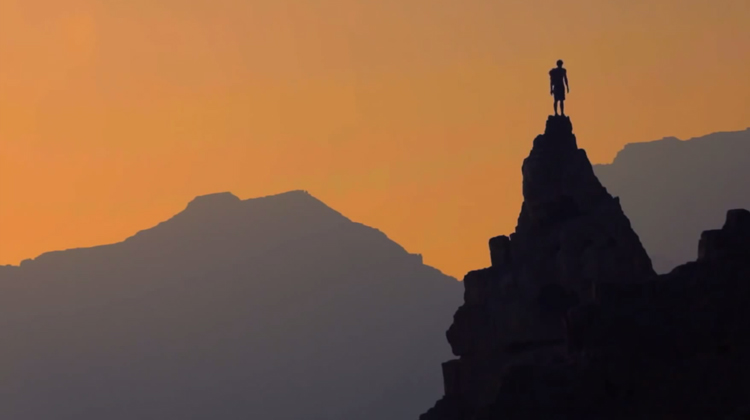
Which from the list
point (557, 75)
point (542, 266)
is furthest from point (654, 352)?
point (557, 75)

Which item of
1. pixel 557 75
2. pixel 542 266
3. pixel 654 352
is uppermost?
pixel 557 75

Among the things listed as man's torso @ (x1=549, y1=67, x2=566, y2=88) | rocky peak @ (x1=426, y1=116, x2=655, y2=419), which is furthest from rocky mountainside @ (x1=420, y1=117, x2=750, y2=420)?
man's torso @ (x1=549, y1=67, x2=566, y2=88)

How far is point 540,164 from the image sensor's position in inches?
3342

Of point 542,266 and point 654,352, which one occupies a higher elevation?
point 542,266

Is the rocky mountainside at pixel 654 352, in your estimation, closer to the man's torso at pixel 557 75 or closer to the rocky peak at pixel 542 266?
the rocky peak at pixel 542 266

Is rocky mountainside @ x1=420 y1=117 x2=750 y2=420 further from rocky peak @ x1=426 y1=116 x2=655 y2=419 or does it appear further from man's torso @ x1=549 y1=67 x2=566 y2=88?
man's torso @ x1=549 y1=67 x2=566 y2=88

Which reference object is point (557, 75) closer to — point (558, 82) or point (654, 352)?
point (558, 82)

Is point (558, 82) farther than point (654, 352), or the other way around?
point (558, 82)

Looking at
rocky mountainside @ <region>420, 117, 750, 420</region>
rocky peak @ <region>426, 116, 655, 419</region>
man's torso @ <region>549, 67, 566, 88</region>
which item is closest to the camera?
rocky mountainside @ <region>420, 117, 750, 420</region>

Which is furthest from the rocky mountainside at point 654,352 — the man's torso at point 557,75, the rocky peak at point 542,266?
the man's torso at point 557,75

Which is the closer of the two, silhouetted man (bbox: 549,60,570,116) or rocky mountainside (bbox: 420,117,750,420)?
rocky mountainside (bbox: 420,117,750,420)

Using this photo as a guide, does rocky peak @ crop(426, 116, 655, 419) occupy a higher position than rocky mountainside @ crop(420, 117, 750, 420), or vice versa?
rocky peak @ crop(426, 116, 655, 419)

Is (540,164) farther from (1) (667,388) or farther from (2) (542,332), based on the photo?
(1) (667,388)

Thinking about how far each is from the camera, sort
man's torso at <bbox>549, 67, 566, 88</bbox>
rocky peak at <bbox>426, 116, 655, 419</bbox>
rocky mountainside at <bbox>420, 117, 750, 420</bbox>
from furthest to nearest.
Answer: man's torso at <bbox>549, 67, 566, 88</bbox>, rocky peak at <bbox>426, 116, 655, 419</bbox>, rocky mountainside at <bbox>420, 117, 750, 420</bbox>
